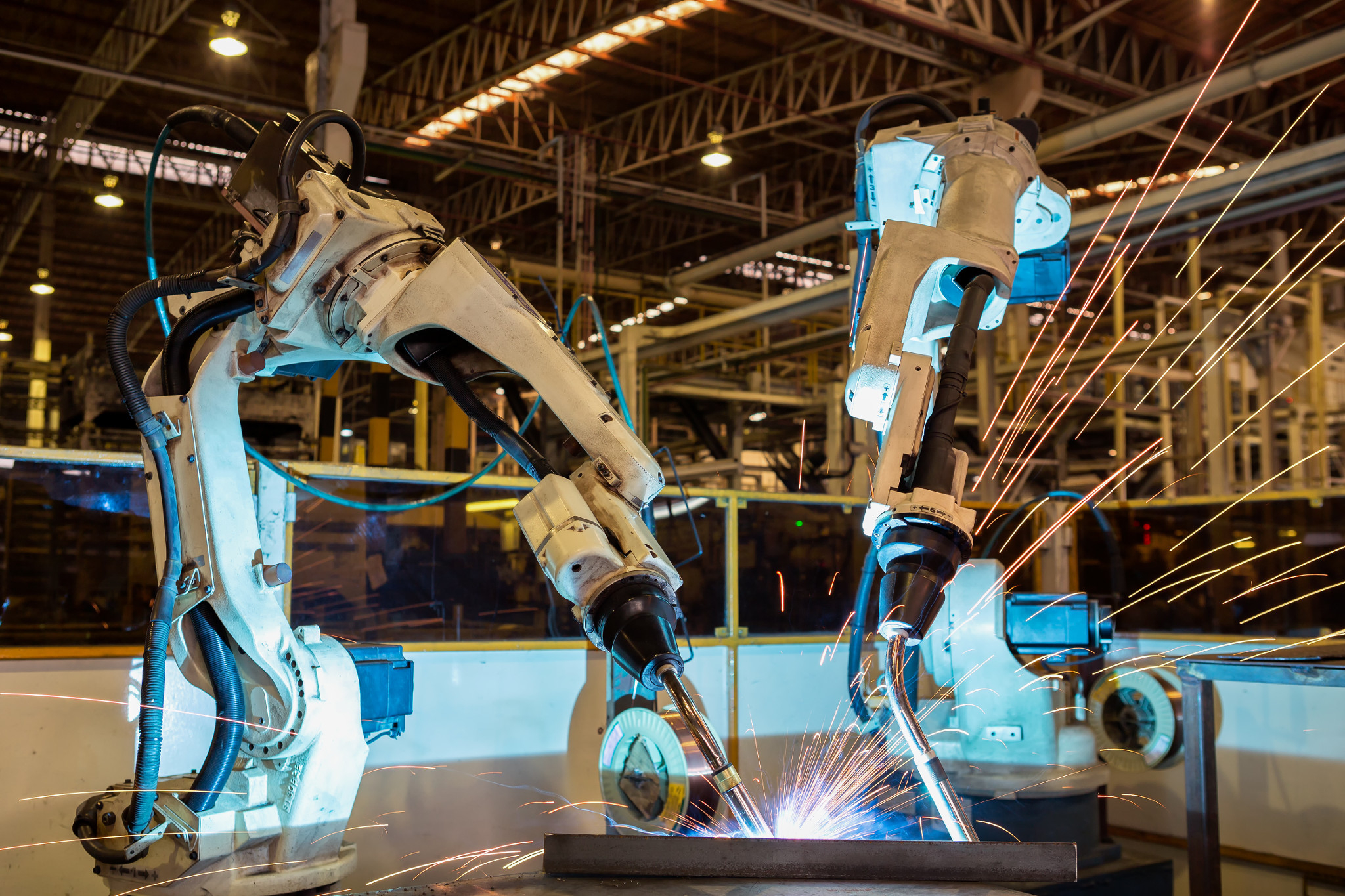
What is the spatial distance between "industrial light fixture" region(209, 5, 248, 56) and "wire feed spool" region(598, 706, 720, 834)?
599cm

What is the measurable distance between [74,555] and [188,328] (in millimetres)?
1198

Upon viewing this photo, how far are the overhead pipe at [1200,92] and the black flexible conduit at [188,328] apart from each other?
4992 millimetres

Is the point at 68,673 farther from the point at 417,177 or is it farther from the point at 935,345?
the point at 417,177

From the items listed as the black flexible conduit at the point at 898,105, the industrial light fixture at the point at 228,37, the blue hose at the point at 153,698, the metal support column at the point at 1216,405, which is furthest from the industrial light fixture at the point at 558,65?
the blue hose at the point at 153,698

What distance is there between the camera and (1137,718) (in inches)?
179

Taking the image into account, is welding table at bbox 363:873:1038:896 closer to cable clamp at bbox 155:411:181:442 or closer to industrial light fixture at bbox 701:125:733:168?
cable clamp at bbox 155:411:181:442

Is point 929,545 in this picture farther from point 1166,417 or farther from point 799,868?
point 1166,417

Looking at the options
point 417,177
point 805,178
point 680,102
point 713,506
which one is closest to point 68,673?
point 713,506

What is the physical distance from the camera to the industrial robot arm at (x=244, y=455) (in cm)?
222

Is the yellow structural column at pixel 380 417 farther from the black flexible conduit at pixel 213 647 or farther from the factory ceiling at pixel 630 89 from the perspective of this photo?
the black flexible conduit at pixel 213 647

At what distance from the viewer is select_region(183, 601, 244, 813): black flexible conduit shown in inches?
98.7

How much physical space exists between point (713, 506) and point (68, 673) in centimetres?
252

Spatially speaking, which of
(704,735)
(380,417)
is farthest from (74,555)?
(380,417)

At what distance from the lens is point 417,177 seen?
12516mm
